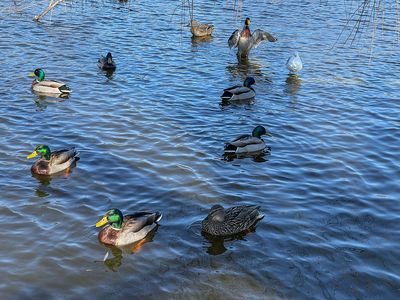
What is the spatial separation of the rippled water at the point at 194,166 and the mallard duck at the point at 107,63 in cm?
44

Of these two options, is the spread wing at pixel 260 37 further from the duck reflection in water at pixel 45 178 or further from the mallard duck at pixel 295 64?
the duck reflection in water at pixel 45 178

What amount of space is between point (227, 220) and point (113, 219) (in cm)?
216

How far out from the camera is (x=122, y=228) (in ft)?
36.5

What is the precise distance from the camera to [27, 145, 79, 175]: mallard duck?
532 inches

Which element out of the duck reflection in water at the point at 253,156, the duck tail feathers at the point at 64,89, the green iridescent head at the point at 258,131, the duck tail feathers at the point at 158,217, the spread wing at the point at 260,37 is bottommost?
the duck reflection in water at the point at 253,156

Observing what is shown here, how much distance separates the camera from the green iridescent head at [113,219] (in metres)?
11.1

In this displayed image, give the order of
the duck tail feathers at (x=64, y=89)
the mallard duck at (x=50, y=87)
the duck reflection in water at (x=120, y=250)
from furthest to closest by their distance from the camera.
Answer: the duck tail feathers at (x=64, y=89) → the mallard duck at (x=50, y=87) → the duck reflection in water at (x=120, y=250)

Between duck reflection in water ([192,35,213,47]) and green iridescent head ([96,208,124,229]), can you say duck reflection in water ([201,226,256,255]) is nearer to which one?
green iridescent head ([96,208,124,229])

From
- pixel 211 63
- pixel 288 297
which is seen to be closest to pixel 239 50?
pixel 211 63

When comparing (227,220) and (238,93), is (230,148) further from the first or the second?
(238,93)

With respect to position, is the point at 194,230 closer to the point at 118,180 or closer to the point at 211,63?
the point at 118,180

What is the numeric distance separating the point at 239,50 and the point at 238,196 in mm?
11909

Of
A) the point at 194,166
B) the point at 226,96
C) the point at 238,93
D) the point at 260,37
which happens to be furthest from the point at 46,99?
the point at 260,37

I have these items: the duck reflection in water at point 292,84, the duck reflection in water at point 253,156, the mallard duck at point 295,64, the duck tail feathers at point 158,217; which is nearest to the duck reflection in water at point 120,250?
the duck tail feathers at point 158,217
